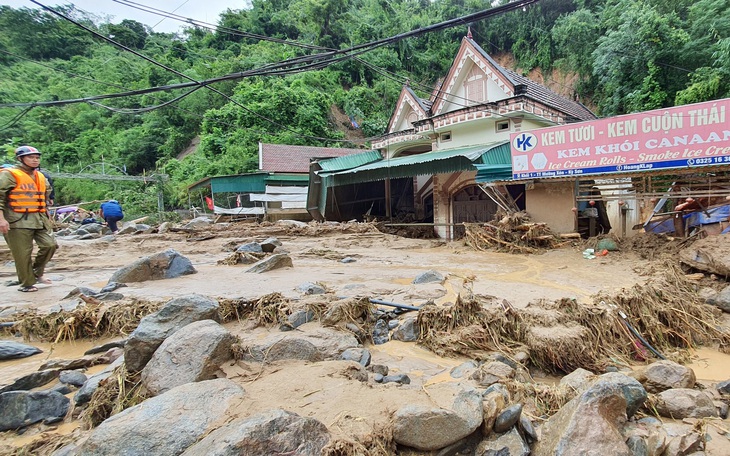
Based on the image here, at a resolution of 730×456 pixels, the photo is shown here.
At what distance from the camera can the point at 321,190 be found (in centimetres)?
1752

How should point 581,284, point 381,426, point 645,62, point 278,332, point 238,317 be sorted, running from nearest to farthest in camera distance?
point 381,426, point 278,332, point 238,317, point 581,284, point 645,62

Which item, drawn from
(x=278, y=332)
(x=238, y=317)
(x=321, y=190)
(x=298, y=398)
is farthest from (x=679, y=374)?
(x=321, y=190)

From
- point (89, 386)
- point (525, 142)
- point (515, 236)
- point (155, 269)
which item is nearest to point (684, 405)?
point (89, 386)

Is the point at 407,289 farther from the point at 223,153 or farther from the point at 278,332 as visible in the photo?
the point at 223,153

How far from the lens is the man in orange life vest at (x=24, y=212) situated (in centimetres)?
519

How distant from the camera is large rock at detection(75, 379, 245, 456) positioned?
5.86 ft

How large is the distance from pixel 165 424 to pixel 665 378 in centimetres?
419

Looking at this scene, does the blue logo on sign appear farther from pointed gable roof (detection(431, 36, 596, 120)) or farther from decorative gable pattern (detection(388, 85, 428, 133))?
decorative gable pattern (detection(388, 85, 428, 133))

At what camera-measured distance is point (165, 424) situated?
1.90 metres

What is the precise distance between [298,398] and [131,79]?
43.9 meters

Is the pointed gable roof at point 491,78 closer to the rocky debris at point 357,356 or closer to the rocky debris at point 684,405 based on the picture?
the rocky debris at point 684,405

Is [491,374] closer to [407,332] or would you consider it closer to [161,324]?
[407,332]

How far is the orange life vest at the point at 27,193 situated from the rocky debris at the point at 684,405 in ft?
26.8

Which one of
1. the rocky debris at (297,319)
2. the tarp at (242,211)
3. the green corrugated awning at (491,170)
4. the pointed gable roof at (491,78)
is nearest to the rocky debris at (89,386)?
the rocky debris at (297,319)
